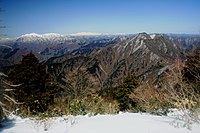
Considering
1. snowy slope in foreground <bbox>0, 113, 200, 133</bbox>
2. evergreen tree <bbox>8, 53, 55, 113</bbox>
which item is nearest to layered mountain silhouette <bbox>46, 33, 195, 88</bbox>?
evergreen tree <bbox>8, 53, 55, 113</bbox>

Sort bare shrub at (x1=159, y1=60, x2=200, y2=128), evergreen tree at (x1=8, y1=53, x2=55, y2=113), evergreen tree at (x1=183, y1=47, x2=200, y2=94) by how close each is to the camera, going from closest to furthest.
A: bare shrub at (x1=159, y1=60, x2=200, y2=128)
evergreen tree at (x1=183, y1=47, x2=200, y2=94)
evergreen tree at (x1=8, y1=53, x2=55, y2=113)

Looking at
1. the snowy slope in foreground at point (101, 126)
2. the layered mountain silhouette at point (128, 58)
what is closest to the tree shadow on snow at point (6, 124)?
the snowy slope in foreground at point (101, 126)

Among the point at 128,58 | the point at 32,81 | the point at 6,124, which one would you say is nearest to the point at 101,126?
the point at 6,124

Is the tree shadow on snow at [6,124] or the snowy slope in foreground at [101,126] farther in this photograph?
the tree shadow on snow at [6,124]

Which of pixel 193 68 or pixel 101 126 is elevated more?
pixel 101 126

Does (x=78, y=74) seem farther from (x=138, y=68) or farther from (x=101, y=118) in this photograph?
(x=138, y=68)

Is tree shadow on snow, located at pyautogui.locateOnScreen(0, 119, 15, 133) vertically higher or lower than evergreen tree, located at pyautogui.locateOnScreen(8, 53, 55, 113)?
higher

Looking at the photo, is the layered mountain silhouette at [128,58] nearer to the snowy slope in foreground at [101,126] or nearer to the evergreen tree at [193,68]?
the evergreen tree at [193,68]

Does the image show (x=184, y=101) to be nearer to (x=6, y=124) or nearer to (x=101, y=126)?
(x=101, y=126)

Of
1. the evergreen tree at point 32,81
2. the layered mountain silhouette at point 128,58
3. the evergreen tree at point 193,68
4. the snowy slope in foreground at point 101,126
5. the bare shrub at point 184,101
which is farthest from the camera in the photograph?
the layered mountain silhouette at point 128,58

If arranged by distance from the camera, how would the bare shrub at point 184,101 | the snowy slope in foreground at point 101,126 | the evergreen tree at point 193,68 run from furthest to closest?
the evergreen tree at point 193,68 < the bare shrub at point 184,101 < the snowy slope in foreground at point 101,126

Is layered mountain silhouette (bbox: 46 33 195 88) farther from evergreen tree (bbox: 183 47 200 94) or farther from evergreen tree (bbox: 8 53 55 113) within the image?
evergreen tree (bbox: 183 47 200 94)

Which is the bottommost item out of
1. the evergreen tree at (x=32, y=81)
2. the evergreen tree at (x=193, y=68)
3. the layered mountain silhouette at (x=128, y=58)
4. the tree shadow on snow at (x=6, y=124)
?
the layered mountain silhouette at (x=128, y=58)

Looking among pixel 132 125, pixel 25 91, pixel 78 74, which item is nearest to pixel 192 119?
pixel 132 125
